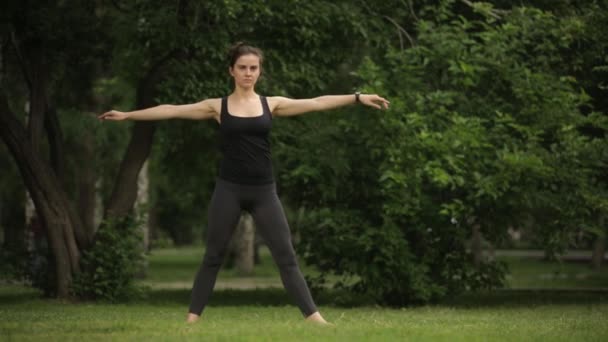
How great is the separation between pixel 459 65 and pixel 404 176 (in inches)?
83.9

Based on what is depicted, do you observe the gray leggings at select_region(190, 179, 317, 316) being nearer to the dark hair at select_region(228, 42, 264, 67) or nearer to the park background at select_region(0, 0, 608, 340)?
the dark hair at select_region(228, 42, 264, 67)

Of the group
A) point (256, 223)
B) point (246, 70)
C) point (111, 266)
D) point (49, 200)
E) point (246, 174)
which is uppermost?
point (246, 70)

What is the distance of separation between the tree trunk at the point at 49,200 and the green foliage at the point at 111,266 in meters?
0.23

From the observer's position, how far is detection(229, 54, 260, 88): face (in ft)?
31.1

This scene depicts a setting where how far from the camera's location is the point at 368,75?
704 inches

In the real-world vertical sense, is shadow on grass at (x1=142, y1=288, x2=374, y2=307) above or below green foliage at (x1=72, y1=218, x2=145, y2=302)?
below

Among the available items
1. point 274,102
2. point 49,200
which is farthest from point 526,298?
point 274,102

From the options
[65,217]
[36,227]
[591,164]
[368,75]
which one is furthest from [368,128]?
[36,227]

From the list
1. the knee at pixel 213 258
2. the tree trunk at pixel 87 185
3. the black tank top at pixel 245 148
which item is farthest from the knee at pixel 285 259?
the tree trunk at pixel 87 185

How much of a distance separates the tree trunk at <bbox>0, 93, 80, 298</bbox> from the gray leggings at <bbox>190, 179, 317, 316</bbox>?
33.0ft

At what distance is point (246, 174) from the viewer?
9.43 m

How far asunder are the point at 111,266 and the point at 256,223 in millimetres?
10174

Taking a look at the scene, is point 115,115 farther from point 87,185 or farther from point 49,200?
point 87,185

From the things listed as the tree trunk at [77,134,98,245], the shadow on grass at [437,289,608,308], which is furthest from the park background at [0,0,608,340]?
the tree trunk at [77,134,98,245]
